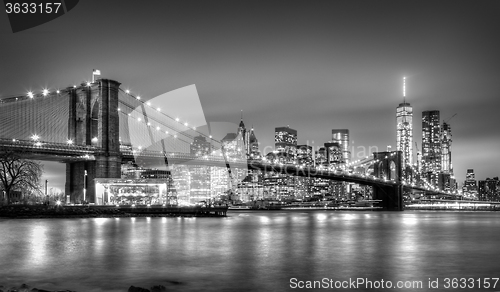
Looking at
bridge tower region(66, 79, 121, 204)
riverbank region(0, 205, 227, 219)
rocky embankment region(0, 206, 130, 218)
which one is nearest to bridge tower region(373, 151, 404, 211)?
riverbank region(0, 205, 227, 219)

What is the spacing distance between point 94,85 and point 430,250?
39677mm

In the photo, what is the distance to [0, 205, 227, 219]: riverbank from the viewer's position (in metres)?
48.6

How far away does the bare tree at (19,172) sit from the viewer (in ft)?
152

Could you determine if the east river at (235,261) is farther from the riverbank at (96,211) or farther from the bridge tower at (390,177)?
the bridge tower at (390,177)

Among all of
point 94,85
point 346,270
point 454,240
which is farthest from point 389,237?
point 94,85

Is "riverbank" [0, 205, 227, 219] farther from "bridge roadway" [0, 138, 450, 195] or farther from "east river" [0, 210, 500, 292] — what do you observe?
"east river" [0, 210, 500, 292]

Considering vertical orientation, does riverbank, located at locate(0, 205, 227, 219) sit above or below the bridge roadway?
below

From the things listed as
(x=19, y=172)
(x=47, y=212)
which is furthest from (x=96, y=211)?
(x=19, y=172)

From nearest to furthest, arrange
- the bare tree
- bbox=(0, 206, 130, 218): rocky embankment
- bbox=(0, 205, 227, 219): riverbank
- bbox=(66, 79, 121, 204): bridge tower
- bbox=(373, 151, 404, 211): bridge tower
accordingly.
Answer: the bare tree < bbox=(0, 206, 130, 218): rocky embankment < bbox=(0, 205, 227, 219): riverbank < bbox=(66, 79, 121, 204): bridge tower < bbox=(373, 151, 404, 211): bridge tower

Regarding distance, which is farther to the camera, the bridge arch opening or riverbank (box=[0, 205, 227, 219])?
the bridge arch opening

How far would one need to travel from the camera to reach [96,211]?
5019 cm

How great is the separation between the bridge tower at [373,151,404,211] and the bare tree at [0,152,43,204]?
55812 mm

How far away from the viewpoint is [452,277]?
17.7 m

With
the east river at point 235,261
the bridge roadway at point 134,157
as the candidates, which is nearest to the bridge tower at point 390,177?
the bridge roadway at point 134,157
